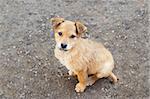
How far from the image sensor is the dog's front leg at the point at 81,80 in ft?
15.2

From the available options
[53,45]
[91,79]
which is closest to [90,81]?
[91,79]

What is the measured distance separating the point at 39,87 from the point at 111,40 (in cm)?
140

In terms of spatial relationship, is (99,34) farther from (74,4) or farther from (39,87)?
(39,87)

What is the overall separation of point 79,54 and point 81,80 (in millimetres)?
388

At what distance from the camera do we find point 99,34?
5801mm

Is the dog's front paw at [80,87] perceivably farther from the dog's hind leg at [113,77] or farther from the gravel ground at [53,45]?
the dog's hind leg at [113,77]

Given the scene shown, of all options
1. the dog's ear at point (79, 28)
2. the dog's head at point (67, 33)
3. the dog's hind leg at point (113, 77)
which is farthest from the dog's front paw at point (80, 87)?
the dog's ear at point (79, 28)

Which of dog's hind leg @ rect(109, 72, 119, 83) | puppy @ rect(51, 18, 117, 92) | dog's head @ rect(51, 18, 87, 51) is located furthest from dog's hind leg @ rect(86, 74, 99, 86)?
dog's head @ rect(51, 18, 87, 51)

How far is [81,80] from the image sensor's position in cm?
471

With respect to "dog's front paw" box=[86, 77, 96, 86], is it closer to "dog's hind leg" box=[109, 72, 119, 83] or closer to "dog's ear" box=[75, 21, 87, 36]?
"dog's hind leg" box=[109, 72, 119, 83]

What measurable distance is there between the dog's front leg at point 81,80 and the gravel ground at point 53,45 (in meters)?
0.08

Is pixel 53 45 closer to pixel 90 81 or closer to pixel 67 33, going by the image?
pixel 90 81

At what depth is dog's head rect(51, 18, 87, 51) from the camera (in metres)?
4.26

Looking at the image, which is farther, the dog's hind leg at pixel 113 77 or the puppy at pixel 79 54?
the dog's hind leg at pixel 113 77
